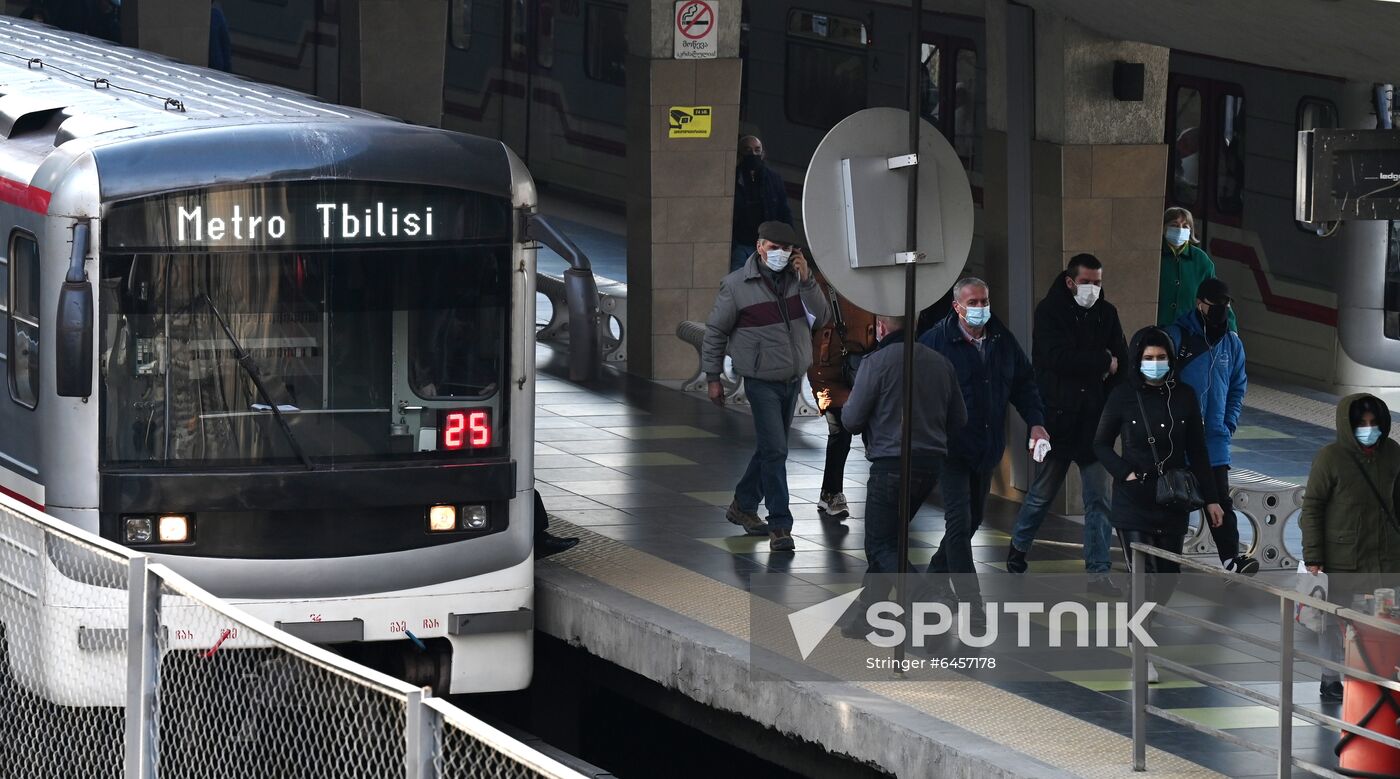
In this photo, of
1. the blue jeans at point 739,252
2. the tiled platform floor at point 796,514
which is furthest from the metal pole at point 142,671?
the blue jeans at point 739,252

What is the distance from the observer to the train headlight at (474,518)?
10.6 m

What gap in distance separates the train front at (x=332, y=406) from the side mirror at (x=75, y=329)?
0.44 feet

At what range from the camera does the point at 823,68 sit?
23.6 meters

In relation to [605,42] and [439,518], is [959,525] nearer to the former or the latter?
[439,518]

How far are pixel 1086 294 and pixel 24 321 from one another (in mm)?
5629

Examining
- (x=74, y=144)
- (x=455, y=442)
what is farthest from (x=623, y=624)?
(x=74, y=144)

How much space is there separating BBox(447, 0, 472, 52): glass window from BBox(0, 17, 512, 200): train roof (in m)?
18.0

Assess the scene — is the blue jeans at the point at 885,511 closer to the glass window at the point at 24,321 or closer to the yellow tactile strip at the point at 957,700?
the yellow tactile strip at the point at 957,700

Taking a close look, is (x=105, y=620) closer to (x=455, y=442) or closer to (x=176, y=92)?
(x=455, y=442)

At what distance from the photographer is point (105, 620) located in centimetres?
858

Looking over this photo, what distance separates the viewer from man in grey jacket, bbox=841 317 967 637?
426 inches

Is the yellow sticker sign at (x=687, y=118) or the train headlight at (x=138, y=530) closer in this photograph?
the train headlight at (x=138, y=530)

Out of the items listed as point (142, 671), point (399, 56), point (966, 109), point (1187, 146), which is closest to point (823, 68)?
point (966, 109)

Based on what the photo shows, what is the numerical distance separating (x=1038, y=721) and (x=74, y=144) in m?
4.87
